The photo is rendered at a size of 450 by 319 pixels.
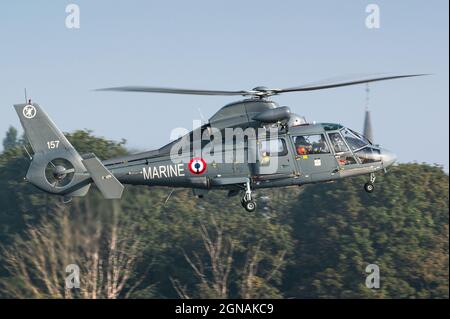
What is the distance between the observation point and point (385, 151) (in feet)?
98.9

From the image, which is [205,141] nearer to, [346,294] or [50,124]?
[50,124]

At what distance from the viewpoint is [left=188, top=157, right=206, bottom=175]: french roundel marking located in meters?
28.0

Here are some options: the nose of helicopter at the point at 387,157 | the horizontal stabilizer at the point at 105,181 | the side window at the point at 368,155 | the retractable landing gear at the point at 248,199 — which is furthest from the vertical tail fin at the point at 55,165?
the nose of helicopter at the point at 387,157

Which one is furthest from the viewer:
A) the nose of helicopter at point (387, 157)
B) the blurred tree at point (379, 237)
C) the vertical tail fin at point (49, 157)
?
the blurred tree at point (379, 237)

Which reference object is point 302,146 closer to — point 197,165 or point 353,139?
point 353,139

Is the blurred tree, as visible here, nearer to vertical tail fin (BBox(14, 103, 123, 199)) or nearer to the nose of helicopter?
the nose of helicopter

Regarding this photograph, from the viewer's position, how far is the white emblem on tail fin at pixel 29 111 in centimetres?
2825

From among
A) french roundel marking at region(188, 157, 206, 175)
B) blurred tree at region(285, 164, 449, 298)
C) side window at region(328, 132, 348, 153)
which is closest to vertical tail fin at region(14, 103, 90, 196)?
french roundel marking at region(188, 157, 206, 175)

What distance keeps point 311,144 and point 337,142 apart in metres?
1.02

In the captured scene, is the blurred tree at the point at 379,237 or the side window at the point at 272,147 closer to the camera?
the side window at the point at 272,147

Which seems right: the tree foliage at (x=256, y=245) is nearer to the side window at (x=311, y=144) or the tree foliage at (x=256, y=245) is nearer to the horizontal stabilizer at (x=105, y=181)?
the horizontal stabilizer at (x=105, y=181)

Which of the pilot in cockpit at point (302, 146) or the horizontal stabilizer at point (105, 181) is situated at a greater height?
the pilot in cockpit at point (302, 146)

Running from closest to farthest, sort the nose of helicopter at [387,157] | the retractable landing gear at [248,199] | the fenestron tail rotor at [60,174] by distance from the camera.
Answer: the fenestron tail rotor at [60,174] < the retractable landing gear at [248,199] < the nose of helicopter at [387,157]

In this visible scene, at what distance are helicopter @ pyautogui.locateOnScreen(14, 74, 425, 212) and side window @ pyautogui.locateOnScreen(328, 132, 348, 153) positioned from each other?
0.12 metres
